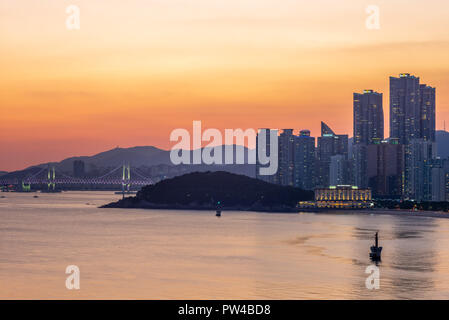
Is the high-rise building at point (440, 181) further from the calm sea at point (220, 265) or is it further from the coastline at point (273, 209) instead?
the calm sea at point (220, 265)

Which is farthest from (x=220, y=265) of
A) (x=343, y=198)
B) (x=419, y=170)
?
(x=419, y=170)

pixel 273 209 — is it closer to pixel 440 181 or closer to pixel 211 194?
pixel 211 194

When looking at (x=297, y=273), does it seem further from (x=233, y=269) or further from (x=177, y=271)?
(x=177, y=271)

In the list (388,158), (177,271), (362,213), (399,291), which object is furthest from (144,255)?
(388,158)

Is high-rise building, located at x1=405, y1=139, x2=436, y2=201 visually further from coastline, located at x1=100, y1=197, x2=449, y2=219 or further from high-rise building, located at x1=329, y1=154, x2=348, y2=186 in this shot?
coastline, located at x1=100, y1=197, x2=449, y2=219

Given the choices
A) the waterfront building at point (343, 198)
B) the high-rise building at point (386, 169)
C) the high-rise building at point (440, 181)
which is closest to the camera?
the high-rise building at point (440, 181)

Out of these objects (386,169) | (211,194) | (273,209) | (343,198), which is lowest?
(273,209)

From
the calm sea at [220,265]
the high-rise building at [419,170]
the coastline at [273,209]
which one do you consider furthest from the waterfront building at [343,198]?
the calm sea at [220,265]

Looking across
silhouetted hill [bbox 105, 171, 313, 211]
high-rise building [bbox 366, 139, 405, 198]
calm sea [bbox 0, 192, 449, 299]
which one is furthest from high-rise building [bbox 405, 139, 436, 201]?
calm sea [bbox 0, 192, 449, 299]
